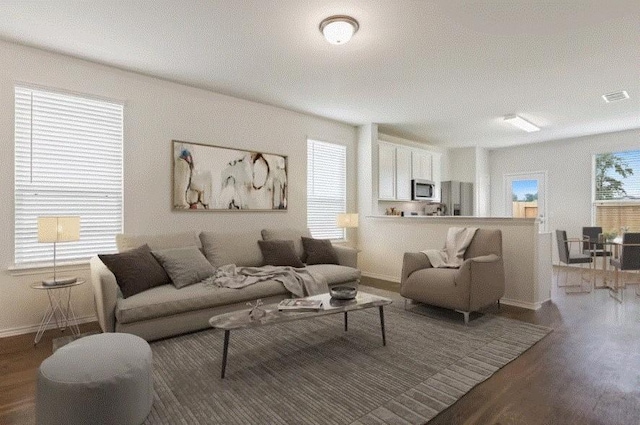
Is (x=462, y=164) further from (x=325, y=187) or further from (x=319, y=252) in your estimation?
(x=319, y=252)

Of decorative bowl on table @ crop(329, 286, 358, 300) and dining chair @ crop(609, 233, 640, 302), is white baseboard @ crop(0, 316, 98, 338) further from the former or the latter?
dining chair @ crop(609, 233, 640, 302)

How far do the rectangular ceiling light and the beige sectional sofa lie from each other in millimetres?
3663

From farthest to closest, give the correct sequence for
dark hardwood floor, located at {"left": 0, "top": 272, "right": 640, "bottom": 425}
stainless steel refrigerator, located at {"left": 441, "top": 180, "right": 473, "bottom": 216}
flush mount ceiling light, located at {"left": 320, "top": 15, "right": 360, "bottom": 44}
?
stainless steel refrigerator, located at {"left": 441, "top": 180, "right": 473, "bottom": 216}, flush mount ceiling light, located at {"left": 320, "top": 15, "right": 360, "bottom": 44}, dark hardwood floor, located at {"left": 0, "top": 272, "right": 640, "bottom": 425}

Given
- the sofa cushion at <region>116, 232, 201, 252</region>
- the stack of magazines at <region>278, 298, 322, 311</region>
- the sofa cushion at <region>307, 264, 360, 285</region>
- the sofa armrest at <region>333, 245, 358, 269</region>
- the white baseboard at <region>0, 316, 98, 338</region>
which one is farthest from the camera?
the sofa armrest at <region>333, 245, 358, 269</region>

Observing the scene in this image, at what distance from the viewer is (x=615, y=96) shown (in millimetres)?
4547

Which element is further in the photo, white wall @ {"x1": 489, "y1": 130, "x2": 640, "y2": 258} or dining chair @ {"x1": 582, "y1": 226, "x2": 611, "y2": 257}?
white wall @ {"x1": 489, "y1": 130, "x2": 640, "y2": 258}

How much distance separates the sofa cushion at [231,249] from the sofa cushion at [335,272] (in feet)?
2.41

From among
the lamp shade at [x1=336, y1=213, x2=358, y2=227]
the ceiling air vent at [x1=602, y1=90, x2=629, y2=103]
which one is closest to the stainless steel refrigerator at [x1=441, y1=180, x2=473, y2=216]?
the lamp shade at [x1=336, y1=213, x2=358, y2=227]

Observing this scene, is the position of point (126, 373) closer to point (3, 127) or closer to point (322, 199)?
point (3, 127)

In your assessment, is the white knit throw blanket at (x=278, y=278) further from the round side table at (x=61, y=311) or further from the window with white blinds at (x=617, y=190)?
the window with white blinds at (x=617, y=190)

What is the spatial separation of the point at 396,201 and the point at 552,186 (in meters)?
3.53

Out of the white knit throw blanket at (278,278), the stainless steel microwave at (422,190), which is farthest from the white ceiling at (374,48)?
the white knit throw blanket at (278,278)

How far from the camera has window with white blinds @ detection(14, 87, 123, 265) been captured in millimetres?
3316

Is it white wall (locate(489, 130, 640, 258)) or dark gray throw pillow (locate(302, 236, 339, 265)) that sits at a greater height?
white wall (locate(489, 130, 640, 258))
